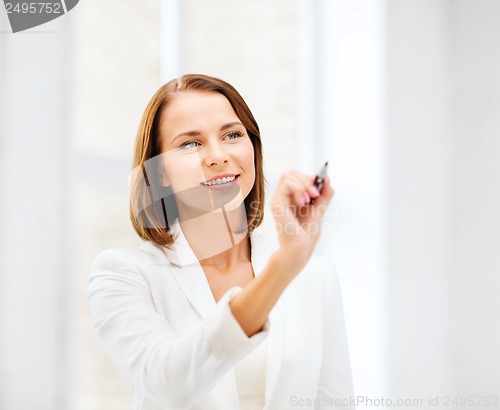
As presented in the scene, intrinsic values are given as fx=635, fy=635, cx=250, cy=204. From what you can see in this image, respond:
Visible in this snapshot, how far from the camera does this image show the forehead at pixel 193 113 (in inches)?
24.2

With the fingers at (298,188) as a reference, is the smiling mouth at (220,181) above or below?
below

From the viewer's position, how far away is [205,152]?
0.61m

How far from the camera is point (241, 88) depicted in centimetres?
115

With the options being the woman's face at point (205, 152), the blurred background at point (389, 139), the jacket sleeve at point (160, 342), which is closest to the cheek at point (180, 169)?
the woman's face at point (205, 152)

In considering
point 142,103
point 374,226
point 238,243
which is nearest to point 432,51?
point 374,226

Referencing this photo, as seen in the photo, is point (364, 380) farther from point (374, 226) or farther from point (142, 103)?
point (142, 103)

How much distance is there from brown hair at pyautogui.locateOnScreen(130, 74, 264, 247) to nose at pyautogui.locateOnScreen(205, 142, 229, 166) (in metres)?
0.05

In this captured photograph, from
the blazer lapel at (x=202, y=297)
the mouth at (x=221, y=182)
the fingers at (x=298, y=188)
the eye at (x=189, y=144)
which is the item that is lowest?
the blazer lapel at (x=202, y=297)

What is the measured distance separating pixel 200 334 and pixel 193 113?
24cm

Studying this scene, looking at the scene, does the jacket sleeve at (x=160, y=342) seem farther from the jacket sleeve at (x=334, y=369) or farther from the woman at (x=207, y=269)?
the jacket sleeve at (x=334, y=369)

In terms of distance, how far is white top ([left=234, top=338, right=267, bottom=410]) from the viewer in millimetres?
607

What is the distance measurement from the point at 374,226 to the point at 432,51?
33cm

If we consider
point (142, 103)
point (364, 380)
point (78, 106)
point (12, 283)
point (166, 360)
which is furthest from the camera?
point (364, 380)

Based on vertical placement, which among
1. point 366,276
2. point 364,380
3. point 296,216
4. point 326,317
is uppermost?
point 296,216
